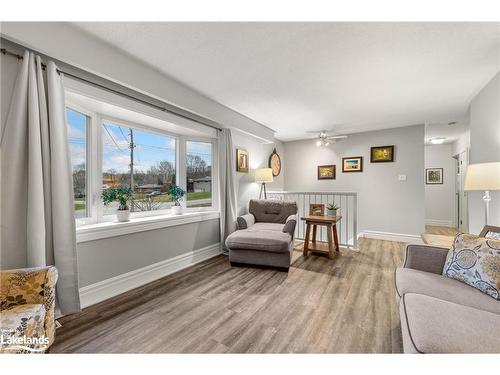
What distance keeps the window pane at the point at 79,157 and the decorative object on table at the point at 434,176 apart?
7.76m

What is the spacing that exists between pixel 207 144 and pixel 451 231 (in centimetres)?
634

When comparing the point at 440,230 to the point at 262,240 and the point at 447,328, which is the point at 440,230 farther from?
the point at 447,328

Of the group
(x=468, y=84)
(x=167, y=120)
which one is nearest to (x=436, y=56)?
(x=468, y=84)

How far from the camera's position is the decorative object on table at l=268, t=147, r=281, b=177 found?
17.0 feet

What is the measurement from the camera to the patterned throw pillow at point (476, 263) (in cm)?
137

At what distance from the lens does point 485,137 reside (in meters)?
2.54

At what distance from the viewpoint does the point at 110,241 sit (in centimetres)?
220

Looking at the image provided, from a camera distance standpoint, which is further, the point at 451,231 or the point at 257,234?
the point at 451,231

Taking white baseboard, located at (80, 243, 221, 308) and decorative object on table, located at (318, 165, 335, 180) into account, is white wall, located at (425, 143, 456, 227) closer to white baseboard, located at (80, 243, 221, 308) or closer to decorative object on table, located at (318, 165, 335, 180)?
decorative object on table, located at (318, 165, 335, 180)

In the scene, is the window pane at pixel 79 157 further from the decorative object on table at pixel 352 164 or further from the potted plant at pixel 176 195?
the decorative object on table at pixel 352 164

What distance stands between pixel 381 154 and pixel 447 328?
14.2 ft

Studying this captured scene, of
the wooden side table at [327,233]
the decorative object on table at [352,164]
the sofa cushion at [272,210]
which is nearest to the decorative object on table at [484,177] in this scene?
the wooden side table at [327,233]

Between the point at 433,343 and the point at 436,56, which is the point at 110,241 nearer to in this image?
→ the point at 433,343
